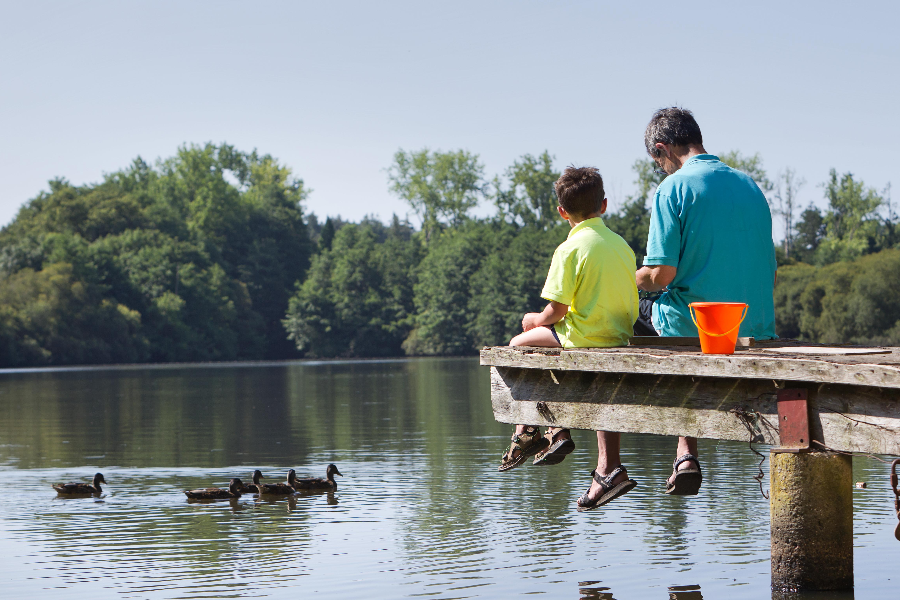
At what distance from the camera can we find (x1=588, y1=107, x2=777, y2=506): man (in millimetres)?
6270

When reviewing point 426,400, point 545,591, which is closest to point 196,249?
point 426,400

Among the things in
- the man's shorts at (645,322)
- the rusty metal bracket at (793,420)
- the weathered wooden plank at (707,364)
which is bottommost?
the rusty metal bracket at (793,420)

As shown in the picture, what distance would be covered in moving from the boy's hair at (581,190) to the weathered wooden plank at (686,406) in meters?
0.93

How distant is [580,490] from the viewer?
1395cm

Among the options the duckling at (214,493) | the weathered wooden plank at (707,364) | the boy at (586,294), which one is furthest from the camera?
the duckling at (214,493)

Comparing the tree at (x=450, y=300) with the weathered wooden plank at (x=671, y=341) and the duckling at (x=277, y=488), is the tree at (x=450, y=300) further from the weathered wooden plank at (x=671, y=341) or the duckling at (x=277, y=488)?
the weathered wooden plank at (x=671, y=341)

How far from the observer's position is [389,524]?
1223cm

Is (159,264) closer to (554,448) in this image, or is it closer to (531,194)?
(531,194)

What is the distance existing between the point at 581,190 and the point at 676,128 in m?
0.60

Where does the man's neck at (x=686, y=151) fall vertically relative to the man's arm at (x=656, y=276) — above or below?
above

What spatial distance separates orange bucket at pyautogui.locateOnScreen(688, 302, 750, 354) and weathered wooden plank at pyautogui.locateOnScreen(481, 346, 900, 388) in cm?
9

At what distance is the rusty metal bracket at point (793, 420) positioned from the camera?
5348mm

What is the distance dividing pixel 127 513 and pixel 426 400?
21387mm

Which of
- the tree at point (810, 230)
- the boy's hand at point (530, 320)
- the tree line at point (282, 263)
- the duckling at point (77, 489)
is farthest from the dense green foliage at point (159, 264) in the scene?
the boy's hand at point (530, 320)
